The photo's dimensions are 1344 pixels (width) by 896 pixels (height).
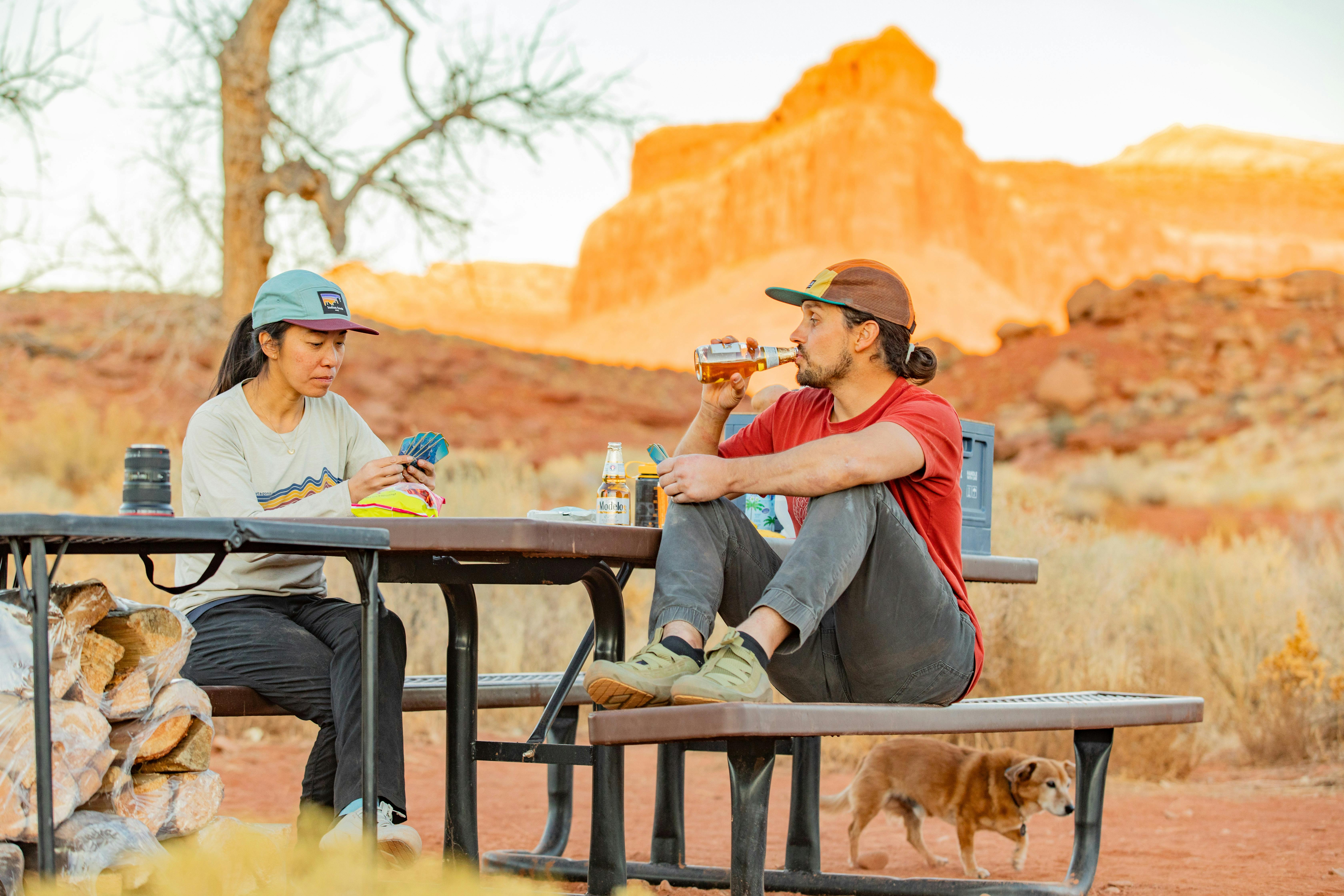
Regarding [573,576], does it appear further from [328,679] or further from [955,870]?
[955,870]

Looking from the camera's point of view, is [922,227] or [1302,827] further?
[922,227]

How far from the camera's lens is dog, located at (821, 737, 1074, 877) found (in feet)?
15.9

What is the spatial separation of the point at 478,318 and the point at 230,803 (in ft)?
198

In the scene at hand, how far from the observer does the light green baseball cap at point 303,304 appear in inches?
147

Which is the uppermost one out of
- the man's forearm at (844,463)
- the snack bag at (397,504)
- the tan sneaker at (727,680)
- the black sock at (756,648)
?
the man's forearm at (844,463)

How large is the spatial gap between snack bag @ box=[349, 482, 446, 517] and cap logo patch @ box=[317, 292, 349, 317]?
28.5 inches

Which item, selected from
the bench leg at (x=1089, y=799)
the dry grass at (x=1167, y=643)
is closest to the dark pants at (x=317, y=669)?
the bench leg at (x=1089, y=799)

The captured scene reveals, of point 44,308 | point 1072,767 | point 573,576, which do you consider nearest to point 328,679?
point 573,576

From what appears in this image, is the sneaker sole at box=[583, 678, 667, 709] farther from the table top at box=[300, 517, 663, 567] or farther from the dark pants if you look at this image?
the dark pants

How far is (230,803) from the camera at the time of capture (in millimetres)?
5828

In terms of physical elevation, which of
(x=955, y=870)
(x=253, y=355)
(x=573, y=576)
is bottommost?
(x=955, y=870)

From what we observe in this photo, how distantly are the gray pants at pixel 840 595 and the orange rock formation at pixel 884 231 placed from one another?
44705mm

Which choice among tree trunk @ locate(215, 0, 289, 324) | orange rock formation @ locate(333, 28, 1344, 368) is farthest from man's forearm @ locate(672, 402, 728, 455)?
orange rock formation @ locate(333, 28, 1344, 368)

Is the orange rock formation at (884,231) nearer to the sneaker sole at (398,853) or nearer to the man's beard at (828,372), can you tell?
the man's beard at (828,372)
